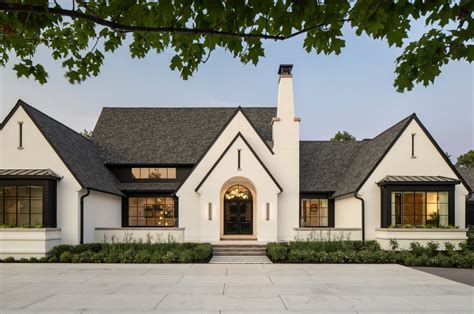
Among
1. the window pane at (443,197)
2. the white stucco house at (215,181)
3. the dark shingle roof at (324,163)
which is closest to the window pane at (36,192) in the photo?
the white stucco house at (215,181)

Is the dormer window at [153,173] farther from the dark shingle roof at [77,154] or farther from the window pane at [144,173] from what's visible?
the dark shingle roof at [77,154]

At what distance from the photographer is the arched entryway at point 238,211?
80.4 ft

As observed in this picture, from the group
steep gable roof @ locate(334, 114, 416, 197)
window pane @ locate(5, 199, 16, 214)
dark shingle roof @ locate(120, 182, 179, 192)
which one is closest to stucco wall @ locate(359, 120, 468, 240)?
steep gable roof @ locate(334, 114, 416, 197)

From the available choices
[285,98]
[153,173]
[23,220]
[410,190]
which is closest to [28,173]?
[23,220]

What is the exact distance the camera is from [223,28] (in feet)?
16.0

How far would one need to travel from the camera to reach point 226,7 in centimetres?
450

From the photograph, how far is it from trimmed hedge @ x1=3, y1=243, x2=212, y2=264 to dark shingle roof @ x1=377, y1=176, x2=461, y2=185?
393 inches

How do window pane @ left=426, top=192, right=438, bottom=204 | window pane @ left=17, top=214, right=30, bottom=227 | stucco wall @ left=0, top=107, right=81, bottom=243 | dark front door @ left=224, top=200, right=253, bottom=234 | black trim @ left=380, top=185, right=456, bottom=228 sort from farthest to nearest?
dark front door @ left=224, top=200, right=253, bottom=234
window pane @ left=426, top=192, right=438, bottom=204
black trim @ left=380, top=185, right=456, bottom=228
stucco wall @ left=0, top=107, right=81, bottom=243
window pane @ left=17, top=214, right=30, bottom=227

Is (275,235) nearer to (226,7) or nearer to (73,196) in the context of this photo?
(73,196)

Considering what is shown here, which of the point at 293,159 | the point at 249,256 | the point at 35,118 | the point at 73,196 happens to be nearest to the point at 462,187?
the point at 293,159

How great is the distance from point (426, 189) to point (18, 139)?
2117cm

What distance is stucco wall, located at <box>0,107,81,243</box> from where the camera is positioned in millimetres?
19312

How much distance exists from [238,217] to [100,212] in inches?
324

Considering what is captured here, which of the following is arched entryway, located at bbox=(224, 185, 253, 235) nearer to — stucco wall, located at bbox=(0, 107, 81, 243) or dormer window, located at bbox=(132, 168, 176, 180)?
dormer window, located at bbox=(132, 168, 176, 180)
